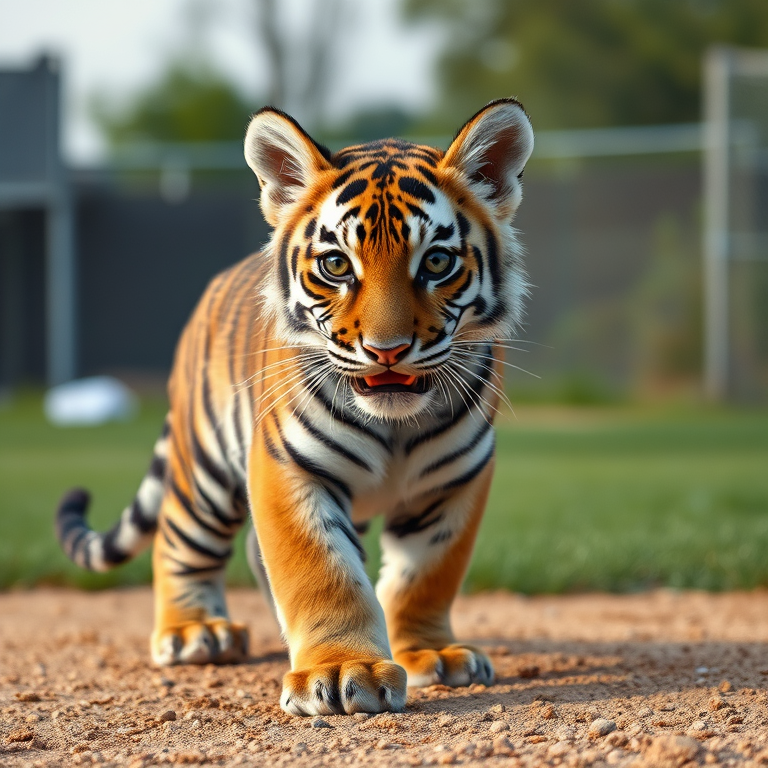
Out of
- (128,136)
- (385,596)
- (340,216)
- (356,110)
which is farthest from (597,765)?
(128,136)

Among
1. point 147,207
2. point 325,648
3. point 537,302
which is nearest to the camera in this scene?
point 325,648

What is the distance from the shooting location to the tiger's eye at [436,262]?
274cm

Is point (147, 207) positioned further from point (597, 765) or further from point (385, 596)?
point (597, 765)

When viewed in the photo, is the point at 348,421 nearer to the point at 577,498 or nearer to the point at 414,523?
the point at 414,523

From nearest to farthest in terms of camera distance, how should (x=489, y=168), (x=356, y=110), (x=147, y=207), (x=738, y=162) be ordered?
(x=489, y=168), (x=738, y=162), (x=147, y=207), (x=356, y=110)

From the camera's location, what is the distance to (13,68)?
1267cm

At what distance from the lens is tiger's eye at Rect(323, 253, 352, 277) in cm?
275

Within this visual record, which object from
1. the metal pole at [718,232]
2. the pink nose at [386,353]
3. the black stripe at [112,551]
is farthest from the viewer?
the metal pole at [718,232]

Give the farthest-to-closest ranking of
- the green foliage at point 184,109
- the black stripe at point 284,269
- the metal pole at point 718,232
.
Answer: the green foliage at point 184,109
the metal pole at point 718,232
the black stripe at point 284,269

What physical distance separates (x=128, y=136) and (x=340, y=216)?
40.7m

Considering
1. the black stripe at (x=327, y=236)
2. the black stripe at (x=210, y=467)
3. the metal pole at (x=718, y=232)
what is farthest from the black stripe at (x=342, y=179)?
the metal pole at (x=718, y=232)

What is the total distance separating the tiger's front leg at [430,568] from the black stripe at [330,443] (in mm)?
303

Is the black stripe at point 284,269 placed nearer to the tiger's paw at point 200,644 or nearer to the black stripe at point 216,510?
the black stripe at point 216,510

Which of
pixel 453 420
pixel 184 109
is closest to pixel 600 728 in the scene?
pixel 453 420
